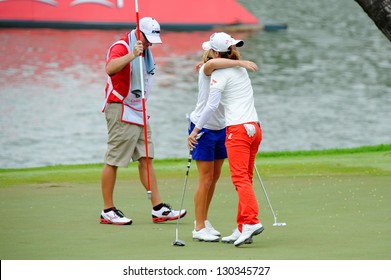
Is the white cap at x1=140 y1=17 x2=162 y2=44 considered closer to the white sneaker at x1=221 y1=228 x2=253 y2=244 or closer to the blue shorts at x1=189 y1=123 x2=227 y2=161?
the blue shorts at x1=189 y1=123 x2=227 y2=161

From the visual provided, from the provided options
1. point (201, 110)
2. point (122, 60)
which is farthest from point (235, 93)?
point (122, 60)

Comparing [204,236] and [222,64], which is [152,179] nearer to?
[204,236]

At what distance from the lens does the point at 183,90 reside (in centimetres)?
4041

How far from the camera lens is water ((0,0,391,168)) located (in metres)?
29.4

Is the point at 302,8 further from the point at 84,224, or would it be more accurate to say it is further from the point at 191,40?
the point at 84,224

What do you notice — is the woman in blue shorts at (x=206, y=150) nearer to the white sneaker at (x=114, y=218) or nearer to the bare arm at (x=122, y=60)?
the bare arm at (x=122, y=60)

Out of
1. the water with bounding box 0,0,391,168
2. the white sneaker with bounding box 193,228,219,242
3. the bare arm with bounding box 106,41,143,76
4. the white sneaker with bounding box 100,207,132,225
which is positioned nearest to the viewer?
the white sneaker with bounding box 193,228,219,242

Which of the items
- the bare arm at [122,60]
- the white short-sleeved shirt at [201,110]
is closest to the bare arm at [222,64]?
the white short-sleeved shirt at [201,110]

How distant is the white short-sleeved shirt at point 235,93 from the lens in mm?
8812

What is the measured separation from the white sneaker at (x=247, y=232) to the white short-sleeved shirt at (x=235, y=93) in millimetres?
802

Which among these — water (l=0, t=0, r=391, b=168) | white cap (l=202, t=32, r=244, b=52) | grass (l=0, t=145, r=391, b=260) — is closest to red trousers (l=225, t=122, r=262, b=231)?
grass (l=0, t=145, r=391, b=260)

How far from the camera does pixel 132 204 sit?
1120cm

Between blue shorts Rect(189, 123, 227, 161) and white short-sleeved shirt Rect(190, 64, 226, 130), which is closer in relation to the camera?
white short-sleeved shirt Rect(190, 64, 226, 130)

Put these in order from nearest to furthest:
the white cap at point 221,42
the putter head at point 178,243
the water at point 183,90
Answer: the putter head at point 178,243 → the white cap at point 221,42 → the water at point 183,90
